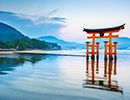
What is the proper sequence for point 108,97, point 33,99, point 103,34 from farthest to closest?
point 103,34, point 108,97, point 33,99

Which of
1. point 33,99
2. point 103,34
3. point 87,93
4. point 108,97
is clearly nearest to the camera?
point 33,99

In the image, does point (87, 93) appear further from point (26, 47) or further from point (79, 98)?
point (26, 47)

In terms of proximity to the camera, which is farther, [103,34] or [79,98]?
[103,34]

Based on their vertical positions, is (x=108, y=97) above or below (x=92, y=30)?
below

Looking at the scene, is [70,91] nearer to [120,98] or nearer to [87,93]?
[87,93]

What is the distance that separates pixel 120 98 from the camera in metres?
10.2

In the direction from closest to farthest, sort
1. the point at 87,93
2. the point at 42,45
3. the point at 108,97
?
the point at 108,97 < the point at 87,93 < the point at 42,45

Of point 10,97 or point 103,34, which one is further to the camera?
point 103,34

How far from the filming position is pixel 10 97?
10008 millimetres

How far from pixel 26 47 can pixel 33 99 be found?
97924mm

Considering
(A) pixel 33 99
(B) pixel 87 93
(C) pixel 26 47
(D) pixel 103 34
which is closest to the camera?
(A) pixel 33 99

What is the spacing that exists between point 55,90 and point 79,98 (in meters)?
2.00

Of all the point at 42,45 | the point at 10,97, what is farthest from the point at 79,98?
the point at 42,45

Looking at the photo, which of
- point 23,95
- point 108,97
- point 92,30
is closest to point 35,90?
point 23,95
